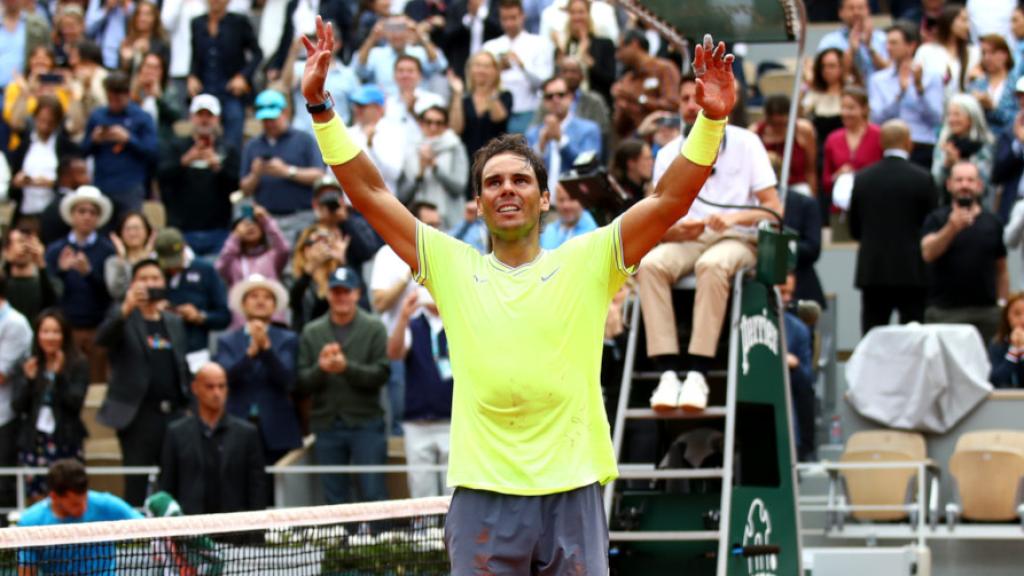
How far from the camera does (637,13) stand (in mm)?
10859

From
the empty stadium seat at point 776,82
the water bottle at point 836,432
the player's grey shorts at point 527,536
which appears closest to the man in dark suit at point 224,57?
the empty stadium seat at point 776,82

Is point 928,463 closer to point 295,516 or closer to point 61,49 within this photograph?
point 295,516

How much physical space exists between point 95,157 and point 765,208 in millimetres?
9270

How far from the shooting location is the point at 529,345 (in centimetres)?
600

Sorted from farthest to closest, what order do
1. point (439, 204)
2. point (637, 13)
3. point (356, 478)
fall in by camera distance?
point (439, 204)
point (356, 478)
point (637, 13)

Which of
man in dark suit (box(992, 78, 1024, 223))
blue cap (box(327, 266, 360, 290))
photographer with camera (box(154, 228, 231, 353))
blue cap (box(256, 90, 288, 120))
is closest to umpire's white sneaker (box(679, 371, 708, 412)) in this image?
blue cap (box(327, 266, 360, 290))

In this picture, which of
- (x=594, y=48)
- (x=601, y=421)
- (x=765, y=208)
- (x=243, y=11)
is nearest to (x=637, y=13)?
(x=765, y=208)

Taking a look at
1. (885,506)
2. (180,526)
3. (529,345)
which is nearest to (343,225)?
(885,506)

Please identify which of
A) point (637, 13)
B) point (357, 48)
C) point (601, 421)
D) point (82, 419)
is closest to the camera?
point (601, 421)

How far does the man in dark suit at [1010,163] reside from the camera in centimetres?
1563

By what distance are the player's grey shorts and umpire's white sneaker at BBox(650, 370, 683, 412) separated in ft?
13.1

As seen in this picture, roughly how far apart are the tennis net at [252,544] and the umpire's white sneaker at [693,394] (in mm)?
1444

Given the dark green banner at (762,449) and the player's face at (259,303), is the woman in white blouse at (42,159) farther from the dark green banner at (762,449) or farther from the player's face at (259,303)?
the dark green banner at (762,449)

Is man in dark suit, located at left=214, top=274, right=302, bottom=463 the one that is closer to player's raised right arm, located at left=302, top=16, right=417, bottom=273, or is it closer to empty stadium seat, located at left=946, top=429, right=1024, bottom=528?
empty stadium seat, located at left=946, top=429, right=1024, bottom=528
